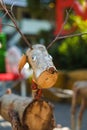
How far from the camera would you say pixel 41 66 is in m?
2.59

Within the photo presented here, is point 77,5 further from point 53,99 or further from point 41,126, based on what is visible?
point 41,126

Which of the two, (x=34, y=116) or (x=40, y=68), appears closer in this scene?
(x=40, y=68)

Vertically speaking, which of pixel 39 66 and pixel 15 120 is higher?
pixel 39 66

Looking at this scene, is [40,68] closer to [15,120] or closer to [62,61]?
[15,120]

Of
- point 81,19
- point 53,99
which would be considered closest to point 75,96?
point 53,99

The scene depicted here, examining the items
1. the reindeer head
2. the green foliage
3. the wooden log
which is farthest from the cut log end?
the green foliage

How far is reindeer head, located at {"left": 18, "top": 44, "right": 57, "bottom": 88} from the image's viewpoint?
100 inches

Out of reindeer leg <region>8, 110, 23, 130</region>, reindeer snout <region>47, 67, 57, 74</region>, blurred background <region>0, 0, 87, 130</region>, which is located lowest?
reindeer leg <region>8, 110, 23, 130</region>

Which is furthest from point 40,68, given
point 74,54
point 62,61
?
point 62,61

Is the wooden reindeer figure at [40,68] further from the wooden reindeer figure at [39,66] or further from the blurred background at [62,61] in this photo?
the blurred background at [62,61]

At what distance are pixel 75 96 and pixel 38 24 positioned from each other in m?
21.9

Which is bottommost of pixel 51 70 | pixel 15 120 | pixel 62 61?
pixel 15 120

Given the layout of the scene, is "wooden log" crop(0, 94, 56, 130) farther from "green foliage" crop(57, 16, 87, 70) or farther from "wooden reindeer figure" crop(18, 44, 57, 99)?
"green foliage" crop(57, 16, 87, 70)

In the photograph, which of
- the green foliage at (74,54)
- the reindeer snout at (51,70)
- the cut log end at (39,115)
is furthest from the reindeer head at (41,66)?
the green foliage at (74,54)
